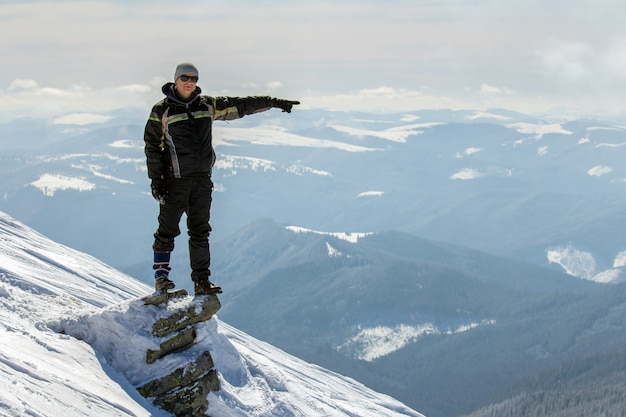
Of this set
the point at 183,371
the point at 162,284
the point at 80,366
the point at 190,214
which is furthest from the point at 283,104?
the point at 80,366

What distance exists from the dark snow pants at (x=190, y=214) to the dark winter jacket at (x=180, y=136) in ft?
0.95

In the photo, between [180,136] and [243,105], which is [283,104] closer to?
[243,105]

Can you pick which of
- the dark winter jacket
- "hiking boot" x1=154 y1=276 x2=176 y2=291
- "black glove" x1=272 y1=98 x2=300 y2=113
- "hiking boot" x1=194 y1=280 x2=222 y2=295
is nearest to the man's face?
the dark winter jacket

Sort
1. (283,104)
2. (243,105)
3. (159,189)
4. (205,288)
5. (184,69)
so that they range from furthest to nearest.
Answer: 1. (205,288)
2. (283,104)
3. (243,105)
4. (159,189)
5. (184,69)

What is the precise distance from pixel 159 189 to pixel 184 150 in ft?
3.62

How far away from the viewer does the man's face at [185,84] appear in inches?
607

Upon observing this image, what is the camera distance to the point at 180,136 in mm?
15859

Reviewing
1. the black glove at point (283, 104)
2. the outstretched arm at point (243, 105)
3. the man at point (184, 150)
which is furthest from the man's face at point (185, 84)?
the black glove at point (283, 104)

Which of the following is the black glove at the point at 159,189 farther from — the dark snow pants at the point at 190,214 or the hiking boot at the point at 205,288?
the hiking boot at the point at 205,288

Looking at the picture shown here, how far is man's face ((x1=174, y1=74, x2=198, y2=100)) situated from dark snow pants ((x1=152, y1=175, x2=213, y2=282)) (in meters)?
1.96

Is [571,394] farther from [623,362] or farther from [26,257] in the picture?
[26,257]

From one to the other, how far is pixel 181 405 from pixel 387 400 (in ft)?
120

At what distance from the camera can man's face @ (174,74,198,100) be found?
1543 cm

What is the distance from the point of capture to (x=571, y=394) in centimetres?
14400
